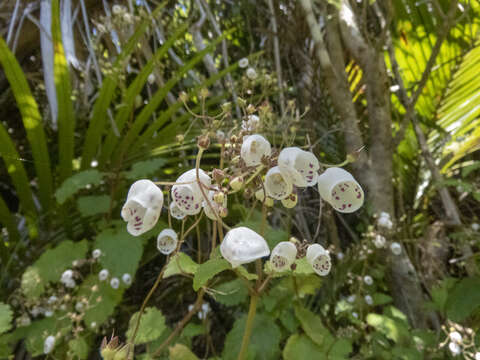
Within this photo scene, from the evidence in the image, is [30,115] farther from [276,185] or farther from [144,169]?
[276,185]

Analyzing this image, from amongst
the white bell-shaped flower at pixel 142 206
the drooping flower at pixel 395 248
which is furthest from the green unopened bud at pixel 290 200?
the drooping flower at pixel 395 248

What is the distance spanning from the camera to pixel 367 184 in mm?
1030

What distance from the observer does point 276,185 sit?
1.14 feet

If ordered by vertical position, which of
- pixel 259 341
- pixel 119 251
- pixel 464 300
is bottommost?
pixel 464 300

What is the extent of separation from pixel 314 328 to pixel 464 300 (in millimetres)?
409

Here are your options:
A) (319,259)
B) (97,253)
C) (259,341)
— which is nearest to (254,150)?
(319,259)

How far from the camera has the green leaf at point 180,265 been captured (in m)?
0.43

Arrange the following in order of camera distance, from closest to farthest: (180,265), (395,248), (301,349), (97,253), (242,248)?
(242,248) → (180,265) → (301,349) → (97,253) → (395,248)

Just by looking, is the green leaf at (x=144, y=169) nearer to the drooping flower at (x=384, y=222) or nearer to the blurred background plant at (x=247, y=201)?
the blurred background plant at (x=247, y=201)

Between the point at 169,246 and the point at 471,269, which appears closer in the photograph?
the point at 169,246

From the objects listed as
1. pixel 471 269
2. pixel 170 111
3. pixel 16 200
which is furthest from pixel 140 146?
pixel 471 269

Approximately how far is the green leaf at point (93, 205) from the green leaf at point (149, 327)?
33 centimetres

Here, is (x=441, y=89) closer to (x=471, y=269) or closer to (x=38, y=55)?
(x=471, y=269)

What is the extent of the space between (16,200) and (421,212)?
171 centimetres
